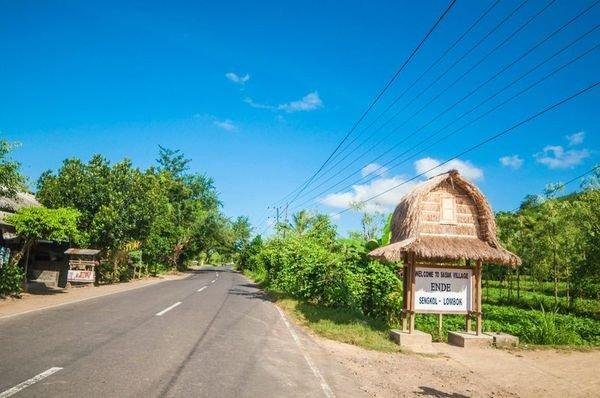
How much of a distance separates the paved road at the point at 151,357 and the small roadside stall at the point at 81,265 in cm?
1476

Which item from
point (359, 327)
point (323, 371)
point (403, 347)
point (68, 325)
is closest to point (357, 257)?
point (359, 327)

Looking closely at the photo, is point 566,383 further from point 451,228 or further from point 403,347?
point 451,228

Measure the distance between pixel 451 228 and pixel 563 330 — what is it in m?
5.33

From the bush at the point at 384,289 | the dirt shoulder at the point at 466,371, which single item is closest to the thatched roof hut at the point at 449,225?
the dirt shoulder at the point at 466,371

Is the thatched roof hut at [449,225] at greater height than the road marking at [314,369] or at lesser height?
greater

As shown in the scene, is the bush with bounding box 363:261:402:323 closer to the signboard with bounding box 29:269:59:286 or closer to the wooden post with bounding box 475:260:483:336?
the wooden post with bounding box 475:260:483:336

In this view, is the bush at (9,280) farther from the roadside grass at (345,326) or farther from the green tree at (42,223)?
the roadside grass at (345,326)

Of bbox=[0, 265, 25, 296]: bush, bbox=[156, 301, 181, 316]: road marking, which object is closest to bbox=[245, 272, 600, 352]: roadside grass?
bbox=[156, 301, 181, 316]: road marking

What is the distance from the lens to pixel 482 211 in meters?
13.0

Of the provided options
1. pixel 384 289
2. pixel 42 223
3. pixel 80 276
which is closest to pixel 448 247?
pixel 384 289

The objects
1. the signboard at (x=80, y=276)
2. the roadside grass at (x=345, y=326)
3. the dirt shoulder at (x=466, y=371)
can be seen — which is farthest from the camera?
the signboard at (x=80, y=276)

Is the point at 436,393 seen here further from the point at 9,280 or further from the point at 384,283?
the point at 9,280

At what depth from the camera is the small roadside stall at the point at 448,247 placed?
12.4 meters

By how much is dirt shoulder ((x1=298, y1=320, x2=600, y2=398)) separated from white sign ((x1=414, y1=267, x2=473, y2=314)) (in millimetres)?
1256
